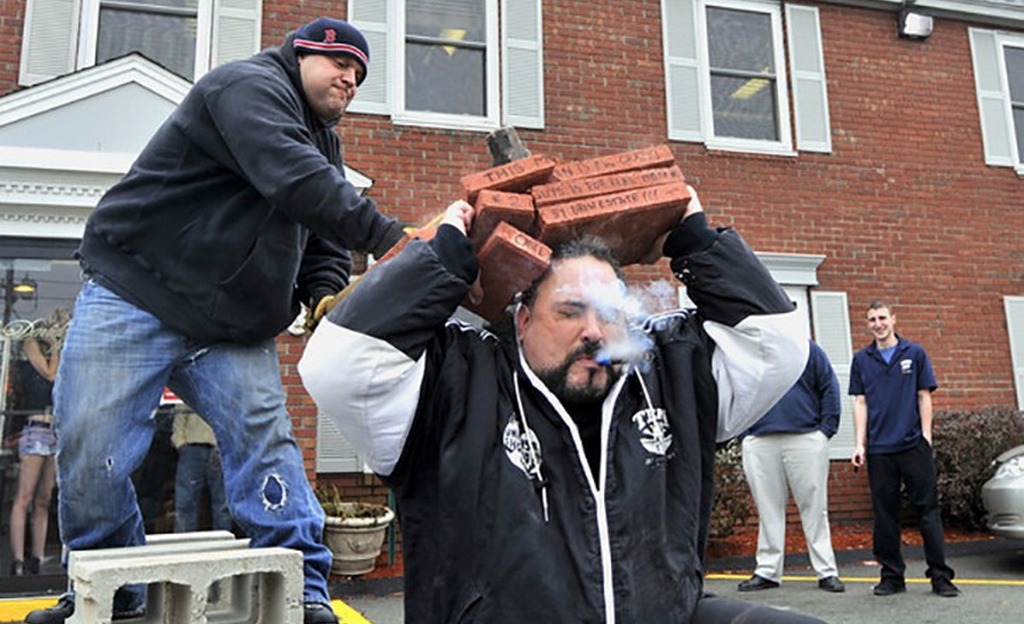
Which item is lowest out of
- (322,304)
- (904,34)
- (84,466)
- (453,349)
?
(84,466)

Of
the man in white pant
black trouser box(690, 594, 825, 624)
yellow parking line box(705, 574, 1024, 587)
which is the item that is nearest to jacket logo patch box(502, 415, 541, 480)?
black trouser box(690, 594, 825, 624)

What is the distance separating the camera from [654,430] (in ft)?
6.19

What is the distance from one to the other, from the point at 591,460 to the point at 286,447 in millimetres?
1062

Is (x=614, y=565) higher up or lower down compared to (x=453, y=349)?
lower down

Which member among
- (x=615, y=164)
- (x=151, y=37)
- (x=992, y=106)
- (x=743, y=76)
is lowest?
(x=615, y=164)

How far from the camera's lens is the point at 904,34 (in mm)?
10172

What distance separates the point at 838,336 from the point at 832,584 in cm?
392

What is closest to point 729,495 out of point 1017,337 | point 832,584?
point 832,584

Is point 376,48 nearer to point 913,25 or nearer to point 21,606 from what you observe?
point 21,606

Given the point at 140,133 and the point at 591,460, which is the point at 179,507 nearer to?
the point at 140,133

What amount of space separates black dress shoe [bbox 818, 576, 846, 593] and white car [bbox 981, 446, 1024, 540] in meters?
1.61

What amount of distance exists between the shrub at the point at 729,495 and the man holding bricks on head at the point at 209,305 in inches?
217

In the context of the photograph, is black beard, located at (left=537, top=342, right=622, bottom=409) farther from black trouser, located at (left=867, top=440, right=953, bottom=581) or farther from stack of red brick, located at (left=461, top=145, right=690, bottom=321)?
black trouser, located at (left=867, top=440, right=953, bottom=581)

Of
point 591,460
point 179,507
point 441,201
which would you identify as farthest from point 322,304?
point 441,201
